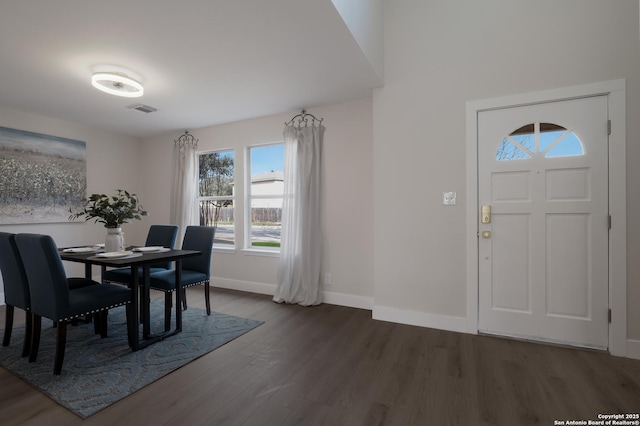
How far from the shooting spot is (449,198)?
2.83 metres

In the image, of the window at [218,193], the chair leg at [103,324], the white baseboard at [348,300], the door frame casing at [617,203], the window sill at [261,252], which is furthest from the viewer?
the window at [218,193]

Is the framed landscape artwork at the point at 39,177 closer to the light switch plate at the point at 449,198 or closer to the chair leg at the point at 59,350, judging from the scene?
the chair leg at the point at 59,350

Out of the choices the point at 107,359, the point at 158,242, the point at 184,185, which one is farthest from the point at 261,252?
the point at 107,359

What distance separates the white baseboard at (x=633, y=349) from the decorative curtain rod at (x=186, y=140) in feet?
18.2

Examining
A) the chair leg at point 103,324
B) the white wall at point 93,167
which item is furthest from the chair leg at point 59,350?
the white wall at point 93,167

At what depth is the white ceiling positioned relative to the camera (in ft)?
6.52

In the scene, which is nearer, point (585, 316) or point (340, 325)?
point (585, 316)

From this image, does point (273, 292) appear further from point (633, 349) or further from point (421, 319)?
point (633, 349)

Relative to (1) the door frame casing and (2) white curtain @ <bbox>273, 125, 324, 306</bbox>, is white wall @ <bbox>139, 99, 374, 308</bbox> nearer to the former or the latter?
(2) white curtain @ <bbox>273, 125, 324, 306</bbox>

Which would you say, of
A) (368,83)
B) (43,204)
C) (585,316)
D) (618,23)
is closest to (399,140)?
(368,83)

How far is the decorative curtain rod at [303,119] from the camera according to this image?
3730 mm

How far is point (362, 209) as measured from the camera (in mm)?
3461

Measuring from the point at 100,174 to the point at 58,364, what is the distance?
366 centimetres

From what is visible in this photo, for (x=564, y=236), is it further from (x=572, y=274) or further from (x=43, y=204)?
(x=43, y=204)
